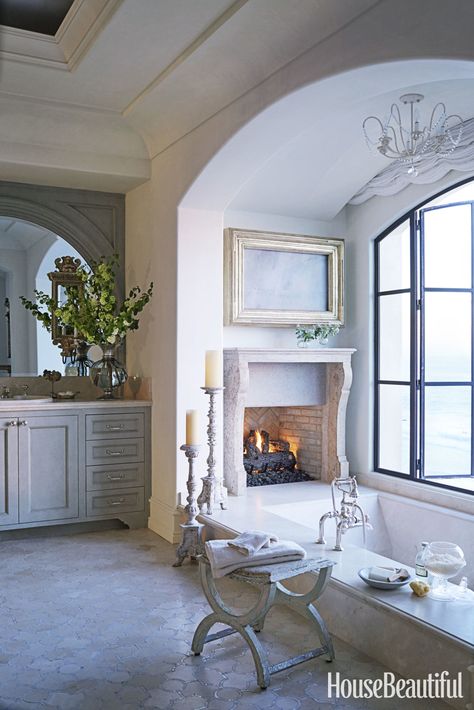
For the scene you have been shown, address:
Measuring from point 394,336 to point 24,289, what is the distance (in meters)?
3.06

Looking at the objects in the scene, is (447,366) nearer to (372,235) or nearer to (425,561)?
(372,235)

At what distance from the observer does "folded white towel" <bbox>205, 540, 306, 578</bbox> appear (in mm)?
3016

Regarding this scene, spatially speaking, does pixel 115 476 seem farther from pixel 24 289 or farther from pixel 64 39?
pixel 64 39

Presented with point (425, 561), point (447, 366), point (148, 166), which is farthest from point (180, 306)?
point (425, 561)

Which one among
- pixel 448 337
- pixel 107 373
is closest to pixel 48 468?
pixel 107 373

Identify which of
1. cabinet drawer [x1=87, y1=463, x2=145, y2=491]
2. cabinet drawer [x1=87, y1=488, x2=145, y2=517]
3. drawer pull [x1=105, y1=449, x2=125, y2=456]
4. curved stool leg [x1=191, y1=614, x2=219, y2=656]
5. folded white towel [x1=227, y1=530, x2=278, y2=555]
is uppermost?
drawer pull [x1=105, y1=449, x2=125, y2=456]

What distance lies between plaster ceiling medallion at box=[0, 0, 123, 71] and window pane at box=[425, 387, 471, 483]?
11.5 feet

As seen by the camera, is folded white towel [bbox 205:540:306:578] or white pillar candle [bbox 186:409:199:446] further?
white pillar candle [bbox 186:409:199:446]

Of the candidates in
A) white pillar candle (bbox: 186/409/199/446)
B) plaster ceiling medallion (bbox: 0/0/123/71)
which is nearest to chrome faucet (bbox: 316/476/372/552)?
white pillar candle (bbox: 186/409/199/446)

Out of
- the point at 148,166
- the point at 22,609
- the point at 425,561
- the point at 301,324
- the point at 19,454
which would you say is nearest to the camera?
the point at 425,561

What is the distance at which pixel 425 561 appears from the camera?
3193 millimetres

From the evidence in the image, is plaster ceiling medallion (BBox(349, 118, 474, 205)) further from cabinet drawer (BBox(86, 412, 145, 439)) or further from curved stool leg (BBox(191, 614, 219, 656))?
curved stool leg (BBox(191, 614, 219, 656))

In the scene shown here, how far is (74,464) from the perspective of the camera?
521 centimetres

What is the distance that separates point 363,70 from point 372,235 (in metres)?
2.84
